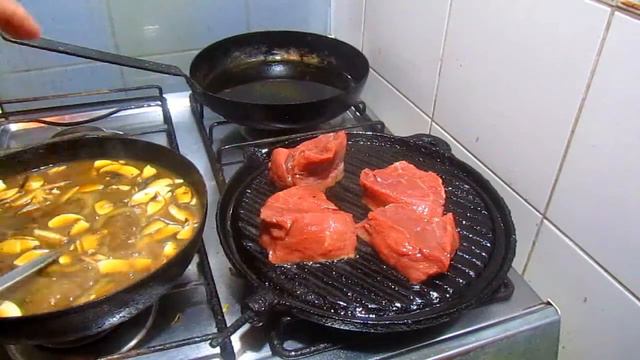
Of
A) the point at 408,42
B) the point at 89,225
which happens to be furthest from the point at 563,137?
the point at 89,225

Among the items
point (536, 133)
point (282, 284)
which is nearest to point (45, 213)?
point (282, 284)

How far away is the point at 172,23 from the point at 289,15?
0.94ft

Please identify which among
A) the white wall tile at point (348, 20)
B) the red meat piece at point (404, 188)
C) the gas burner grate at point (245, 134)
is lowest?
the gas burner grate at point (245, 134)

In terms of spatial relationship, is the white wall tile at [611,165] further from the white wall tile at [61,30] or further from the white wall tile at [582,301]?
the white wall tile at [61,30]

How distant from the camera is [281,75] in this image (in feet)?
3.86

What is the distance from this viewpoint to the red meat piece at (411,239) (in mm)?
688

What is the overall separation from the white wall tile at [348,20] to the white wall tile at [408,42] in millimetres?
34

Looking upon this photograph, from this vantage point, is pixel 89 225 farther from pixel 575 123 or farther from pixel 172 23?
pixel 575 123

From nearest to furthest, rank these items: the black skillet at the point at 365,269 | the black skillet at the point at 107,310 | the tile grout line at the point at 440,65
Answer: the black skillet at the point at 107,310 < the black skillet at the point at 365,269 < the tile grout line at the point at 440,65

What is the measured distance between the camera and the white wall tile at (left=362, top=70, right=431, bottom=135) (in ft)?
3.48

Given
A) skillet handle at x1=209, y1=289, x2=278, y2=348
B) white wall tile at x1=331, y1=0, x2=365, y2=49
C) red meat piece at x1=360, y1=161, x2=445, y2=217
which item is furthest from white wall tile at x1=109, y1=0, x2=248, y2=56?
skillet handle at x1=209, y1=289, x2=278, y2=348

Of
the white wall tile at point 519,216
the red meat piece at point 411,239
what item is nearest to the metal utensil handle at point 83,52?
the red meat piece at point 411,239

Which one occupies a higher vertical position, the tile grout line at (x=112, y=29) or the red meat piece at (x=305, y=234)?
the tile grout line at (x=112, y=29)

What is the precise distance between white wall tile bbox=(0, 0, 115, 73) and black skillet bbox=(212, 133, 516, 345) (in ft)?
1.70
